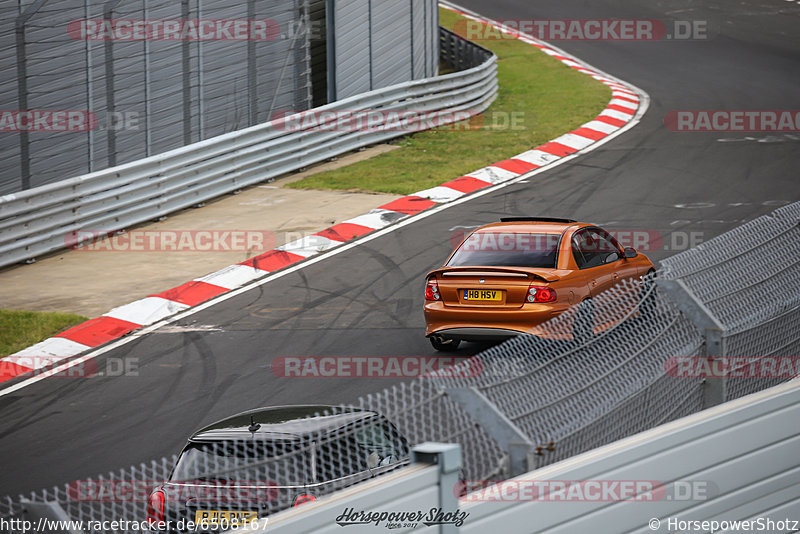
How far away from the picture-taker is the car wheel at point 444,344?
36.7 feet

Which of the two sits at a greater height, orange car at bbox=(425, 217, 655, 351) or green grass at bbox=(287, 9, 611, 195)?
orange car at bbox=(425, 217, 655, 351)

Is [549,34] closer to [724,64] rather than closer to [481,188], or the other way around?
[724,64]

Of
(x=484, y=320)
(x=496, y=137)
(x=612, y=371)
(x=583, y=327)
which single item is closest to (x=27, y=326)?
(x=484, y=320)

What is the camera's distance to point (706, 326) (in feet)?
19.2

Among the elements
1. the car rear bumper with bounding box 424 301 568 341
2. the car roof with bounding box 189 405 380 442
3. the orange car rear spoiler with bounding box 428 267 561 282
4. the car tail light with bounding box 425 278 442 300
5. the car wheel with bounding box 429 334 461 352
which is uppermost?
the car roof with bounding box 189 405 380 442

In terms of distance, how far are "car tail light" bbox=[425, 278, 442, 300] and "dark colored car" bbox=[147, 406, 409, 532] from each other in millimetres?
4141

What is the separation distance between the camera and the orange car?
10492mm

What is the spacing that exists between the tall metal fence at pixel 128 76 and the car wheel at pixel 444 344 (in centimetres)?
862

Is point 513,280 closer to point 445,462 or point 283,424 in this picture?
point 283,424

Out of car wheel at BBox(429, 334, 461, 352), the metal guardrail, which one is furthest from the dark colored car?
the metal guardrail

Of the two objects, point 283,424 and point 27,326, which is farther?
point 27,326

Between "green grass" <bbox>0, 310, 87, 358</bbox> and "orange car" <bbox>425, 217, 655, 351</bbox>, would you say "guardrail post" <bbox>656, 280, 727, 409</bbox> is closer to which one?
"orange car" <bbox>425, 217, 655, 351</bbox>

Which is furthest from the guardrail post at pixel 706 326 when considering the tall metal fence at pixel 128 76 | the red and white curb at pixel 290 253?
the tall metal fence at pixel 128 76

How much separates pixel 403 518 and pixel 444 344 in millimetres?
7261
